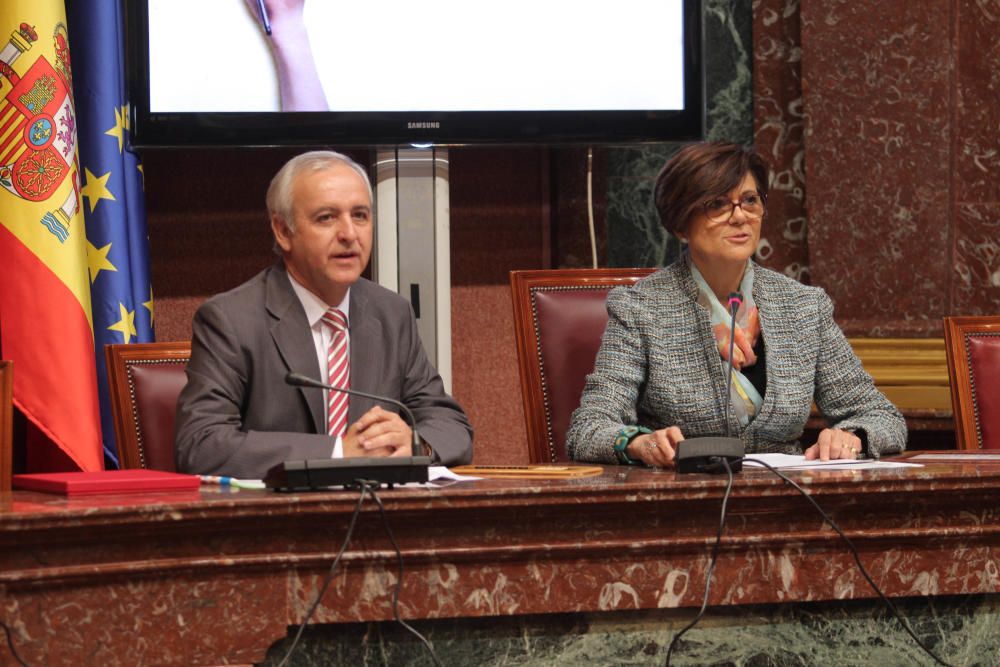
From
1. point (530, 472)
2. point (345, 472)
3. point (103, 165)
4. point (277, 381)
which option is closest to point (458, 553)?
point (345, 472)

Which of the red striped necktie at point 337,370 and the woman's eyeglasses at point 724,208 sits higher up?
the woman's eyeglasses at point 724,208

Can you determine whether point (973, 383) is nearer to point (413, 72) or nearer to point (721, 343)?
point (721, 343)

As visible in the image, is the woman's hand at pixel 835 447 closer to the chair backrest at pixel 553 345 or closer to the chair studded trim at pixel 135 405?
the chair backrest at pixel 553 345

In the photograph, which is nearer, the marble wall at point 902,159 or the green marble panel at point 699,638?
the green marble panel at point 699,638

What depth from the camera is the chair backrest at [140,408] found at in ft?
8.59

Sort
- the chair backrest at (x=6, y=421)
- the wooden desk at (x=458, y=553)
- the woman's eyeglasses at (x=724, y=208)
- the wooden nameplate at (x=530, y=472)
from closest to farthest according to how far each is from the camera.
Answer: the wooden desk at (x=458, y=553), the wooden nameplate at (x=530, y=472), the chair backrest at (x=6, y=421), the woman's eyeglasses at (x=724, y=208)

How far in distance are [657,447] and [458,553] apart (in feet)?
1.94

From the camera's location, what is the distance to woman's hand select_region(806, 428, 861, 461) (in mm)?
2320

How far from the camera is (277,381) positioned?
2.47 meters

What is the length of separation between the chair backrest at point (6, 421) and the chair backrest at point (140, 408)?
0.26m

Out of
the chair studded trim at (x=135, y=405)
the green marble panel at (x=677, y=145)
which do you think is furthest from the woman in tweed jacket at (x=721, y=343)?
the green marble panel at (x=677, y=145)

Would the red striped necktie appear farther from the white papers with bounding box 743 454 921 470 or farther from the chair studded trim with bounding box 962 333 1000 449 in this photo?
the chair studded trim with bounding box 962 333 1000 449

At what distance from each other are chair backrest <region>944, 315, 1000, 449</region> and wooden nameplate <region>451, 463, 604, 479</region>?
3.45 ft

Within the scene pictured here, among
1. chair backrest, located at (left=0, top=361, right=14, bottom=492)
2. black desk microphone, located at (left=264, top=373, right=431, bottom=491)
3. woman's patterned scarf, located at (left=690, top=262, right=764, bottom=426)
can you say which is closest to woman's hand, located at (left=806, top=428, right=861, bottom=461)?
woman's patterned scarf, located at (left=690, top=262, right=764, bottom=426)
